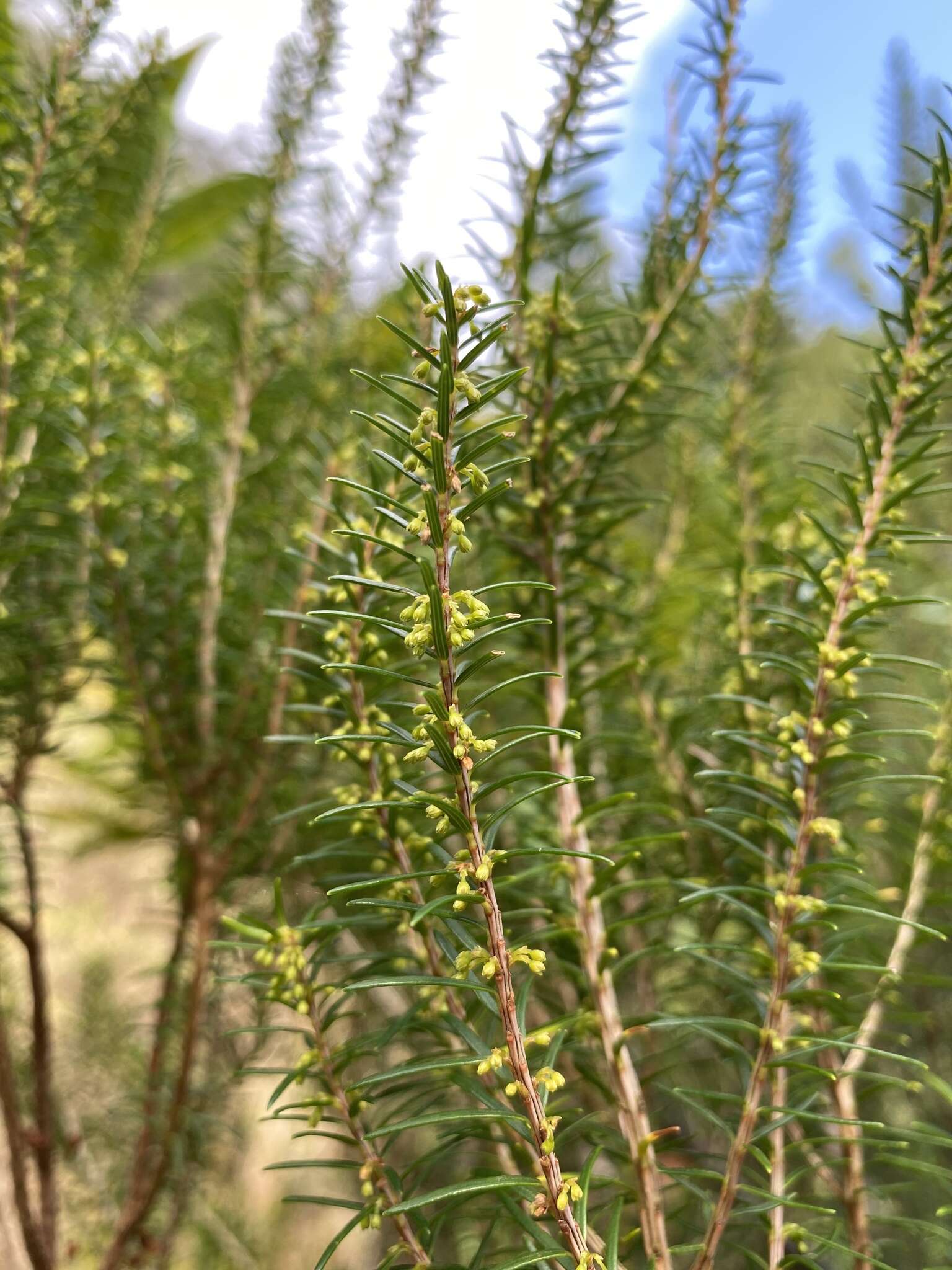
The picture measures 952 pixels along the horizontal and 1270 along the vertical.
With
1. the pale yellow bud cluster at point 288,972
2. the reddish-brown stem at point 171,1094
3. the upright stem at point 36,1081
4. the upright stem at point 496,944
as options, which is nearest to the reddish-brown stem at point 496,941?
the upright stem at point 496,944

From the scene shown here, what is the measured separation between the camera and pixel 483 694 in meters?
0.34

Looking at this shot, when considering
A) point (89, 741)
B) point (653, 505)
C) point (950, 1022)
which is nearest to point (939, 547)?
point (950, 1022)

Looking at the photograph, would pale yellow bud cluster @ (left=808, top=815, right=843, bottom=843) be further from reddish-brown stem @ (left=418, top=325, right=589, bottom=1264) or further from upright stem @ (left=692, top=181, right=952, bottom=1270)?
reddish-brown stem @ (left=418, top=325, right=589, bottom=1264)

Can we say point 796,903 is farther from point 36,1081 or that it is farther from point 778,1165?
point 36,1081

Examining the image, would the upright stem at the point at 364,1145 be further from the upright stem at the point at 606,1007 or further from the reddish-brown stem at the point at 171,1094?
the reddish-brown stem at the point at 171,1094

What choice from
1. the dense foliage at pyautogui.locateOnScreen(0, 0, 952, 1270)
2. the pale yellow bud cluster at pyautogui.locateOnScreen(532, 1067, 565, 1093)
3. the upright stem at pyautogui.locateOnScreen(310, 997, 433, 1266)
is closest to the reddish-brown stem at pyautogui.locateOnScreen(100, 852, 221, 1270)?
the dense foliage at pyautogui.locateOnScreen(0, 0, 952, 1270)

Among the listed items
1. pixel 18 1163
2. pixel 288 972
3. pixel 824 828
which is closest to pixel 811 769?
pixel 824 828

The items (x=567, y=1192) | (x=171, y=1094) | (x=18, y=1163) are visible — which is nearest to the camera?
(x=567, y=1192)

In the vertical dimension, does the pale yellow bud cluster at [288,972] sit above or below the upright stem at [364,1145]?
above

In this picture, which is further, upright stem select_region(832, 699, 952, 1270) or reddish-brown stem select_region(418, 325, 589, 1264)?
upright stem select_region(832, 699, 952, 1270)

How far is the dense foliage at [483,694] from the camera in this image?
393 millimetres

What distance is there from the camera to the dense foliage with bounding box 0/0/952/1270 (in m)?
0.39

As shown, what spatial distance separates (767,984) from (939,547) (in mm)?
967

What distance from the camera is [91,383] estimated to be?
0.65 metres
